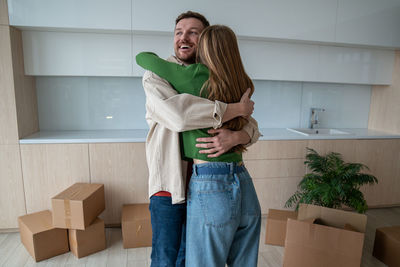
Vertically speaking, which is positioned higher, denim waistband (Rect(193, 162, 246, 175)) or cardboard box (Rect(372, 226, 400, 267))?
denim waistband (Rect(193, 162, 246, 175))

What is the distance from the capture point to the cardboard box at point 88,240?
2075mm

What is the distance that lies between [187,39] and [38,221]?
1.89 metres

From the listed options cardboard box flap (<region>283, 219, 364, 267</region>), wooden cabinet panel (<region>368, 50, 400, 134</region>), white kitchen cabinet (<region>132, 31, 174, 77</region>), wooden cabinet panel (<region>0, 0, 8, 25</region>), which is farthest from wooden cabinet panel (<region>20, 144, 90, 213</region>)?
wooden cabinet panel (<region>368, 50, 400, 134</region>)

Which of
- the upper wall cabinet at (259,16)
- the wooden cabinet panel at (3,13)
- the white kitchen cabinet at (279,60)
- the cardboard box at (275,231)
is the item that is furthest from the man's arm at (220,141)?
the wooden cabinet panel at (3,13)

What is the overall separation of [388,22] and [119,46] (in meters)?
2.72

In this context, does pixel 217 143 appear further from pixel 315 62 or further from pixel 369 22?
pixel 369 22

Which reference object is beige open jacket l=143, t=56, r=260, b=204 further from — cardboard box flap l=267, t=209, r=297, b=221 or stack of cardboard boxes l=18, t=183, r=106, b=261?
cardboard box flap l=267, t=209, r=297, b=221

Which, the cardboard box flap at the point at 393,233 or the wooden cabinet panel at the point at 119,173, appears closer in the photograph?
the cardboard box flap at the point at 393,233

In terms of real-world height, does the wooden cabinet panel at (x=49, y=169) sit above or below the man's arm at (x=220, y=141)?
below

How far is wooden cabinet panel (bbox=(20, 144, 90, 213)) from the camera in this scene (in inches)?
91.6

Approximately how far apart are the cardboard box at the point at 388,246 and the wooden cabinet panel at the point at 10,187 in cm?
293

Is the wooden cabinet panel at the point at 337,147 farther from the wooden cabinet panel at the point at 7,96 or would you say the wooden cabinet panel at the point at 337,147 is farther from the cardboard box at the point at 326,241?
the wooden cabinet panel at the point at 7,96

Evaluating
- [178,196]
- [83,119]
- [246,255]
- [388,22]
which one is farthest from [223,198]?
[388,22]

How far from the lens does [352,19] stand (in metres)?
2.78
